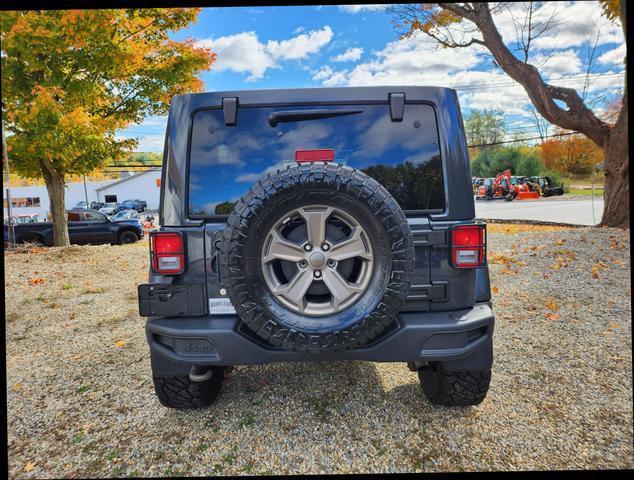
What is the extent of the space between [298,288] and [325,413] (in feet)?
3.65

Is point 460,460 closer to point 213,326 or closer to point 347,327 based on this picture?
point 347,327

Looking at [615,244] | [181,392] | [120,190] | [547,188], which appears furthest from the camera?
[120,190]

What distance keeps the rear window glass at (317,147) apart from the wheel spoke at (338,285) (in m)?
0.63

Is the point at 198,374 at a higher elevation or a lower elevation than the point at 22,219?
lower

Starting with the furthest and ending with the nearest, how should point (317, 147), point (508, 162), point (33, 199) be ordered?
point (33, 199) → point (508, 162) → point (317, 147)

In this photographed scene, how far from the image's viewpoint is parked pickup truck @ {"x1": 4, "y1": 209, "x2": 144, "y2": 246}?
11.4m

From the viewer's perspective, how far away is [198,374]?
7.81 feet

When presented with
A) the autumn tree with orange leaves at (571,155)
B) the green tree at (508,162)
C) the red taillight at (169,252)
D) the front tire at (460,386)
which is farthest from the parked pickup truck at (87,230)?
the autumn tree with orange leaves at (571,155)

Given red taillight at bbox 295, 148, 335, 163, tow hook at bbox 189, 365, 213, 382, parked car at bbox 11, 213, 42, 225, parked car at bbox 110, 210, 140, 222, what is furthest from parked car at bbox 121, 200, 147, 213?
red taillight at bbox 295, 148, 335, 163

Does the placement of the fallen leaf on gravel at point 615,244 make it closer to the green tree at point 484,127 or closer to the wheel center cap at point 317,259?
the wheel center cap at point 317,259

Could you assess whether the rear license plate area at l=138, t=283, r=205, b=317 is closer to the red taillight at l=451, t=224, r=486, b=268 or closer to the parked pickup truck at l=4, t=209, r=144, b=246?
the red taillight at l=451, t=224, r=486, b=268

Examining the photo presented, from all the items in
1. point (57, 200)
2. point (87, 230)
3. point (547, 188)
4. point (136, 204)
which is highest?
point (136, 204)

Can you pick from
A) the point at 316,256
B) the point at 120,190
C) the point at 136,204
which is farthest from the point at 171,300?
the point at 120,190

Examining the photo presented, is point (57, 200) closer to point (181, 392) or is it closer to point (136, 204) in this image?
point (181, 392)
